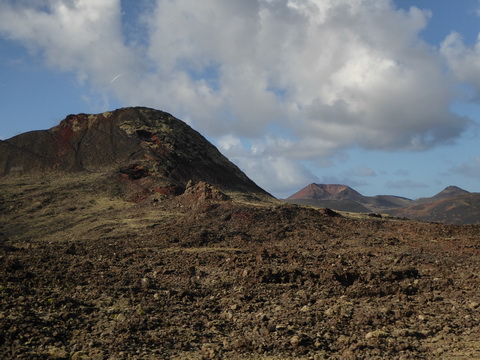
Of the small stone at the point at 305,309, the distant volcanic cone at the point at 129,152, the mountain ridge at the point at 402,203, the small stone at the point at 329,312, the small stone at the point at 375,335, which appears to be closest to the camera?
the small stone at the point at 375,335

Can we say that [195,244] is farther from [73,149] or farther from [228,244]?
[73,149]

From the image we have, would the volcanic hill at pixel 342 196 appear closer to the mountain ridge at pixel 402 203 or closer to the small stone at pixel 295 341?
the mountain ridge at pixel 402 203

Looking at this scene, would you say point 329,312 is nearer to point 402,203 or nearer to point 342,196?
point 342,196

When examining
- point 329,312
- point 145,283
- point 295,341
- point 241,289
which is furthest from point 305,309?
point 145,283

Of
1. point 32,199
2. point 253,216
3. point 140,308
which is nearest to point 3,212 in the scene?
point 32,199

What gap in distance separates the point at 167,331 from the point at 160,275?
4.20m

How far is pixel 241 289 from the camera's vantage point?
11164mm

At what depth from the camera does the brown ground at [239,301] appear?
7.49 meters

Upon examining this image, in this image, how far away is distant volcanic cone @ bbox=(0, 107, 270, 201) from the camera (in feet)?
147

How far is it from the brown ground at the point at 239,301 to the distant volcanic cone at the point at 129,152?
2432cm

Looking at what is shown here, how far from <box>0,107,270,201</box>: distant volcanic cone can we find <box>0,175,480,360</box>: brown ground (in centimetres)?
2432

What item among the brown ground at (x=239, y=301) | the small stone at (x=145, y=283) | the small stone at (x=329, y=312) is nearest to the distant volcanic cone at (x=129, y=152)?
the brown ground at (x=239, y=301)

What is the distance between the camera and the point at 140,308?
916cm

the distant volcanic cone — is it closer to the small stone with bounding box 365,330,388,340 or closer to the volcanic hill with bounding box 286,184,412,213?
the small stone with bounding box 365,330,388,340
